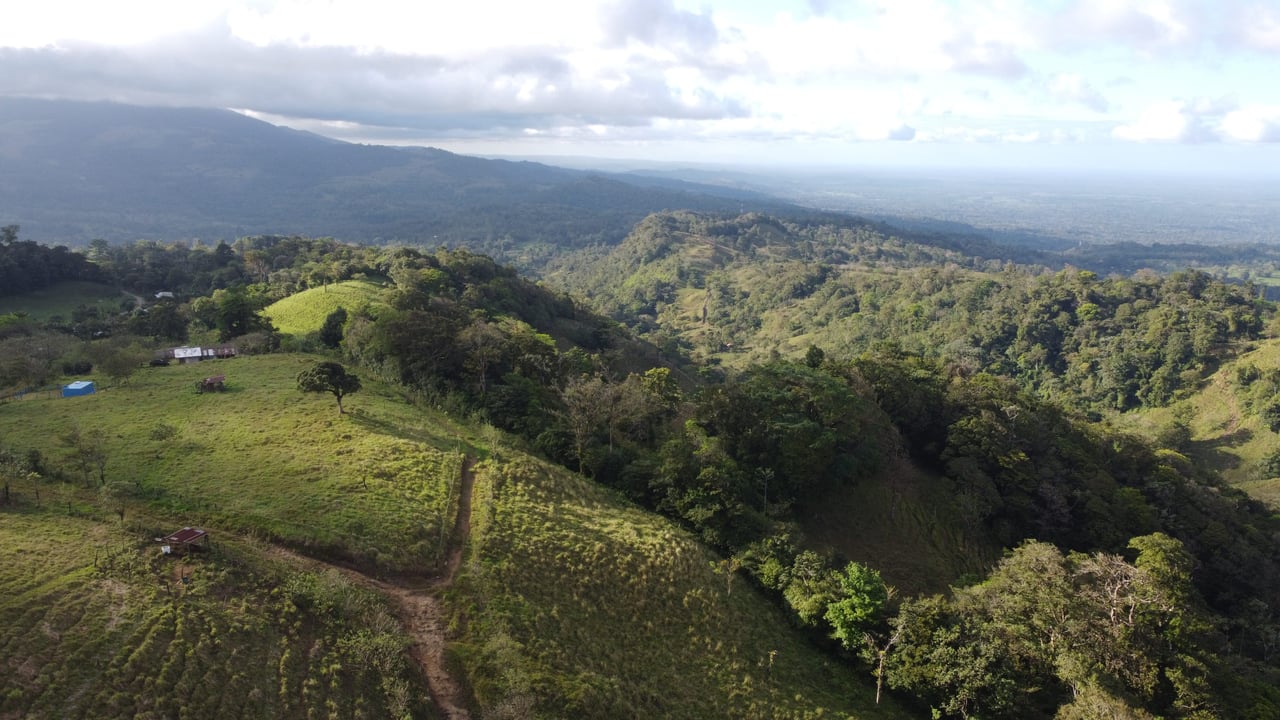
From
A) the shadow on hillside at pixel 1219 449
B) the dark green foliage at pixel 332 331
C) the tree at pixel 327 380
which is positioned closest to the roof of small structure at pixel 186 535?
the tree at pixel 327 380

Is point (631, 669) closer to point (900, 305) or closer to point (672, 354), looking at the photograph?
point (672, 354)

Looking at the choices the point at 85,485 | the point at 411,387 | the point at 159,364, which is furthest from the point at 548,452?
the point at 159,364

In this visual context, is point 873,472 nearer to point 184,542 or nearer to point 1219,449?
point 184,542

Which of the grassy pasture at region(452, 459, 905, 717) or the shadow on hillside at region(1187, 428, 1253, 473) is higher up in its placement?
the grassy pasture at region(452, 459, 905, 717)

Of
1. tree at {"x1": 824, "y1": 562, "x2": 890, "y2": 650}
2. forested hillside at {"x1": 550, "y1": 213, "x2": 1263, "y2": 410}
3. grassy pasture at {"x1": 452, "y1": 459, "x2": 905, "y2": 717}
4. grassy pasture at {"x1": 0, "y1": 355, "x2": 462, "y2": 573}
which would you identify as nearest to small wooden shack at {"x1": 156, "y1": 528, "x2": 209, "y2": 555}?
grassy pasture at {"x1": 0, "y1": 355, "x2": 462, "y2": 573}

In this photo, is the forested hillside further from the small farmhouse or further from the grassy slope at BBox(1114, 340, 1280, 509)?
the small farmhouse

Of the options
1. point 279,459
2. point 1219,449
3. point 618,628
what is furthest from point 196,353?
point 1219,449

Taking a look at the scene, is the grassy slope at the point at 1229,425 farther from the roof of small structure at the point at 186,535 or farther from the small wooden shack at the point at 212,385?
the small wooden shack at the point at 212,385
